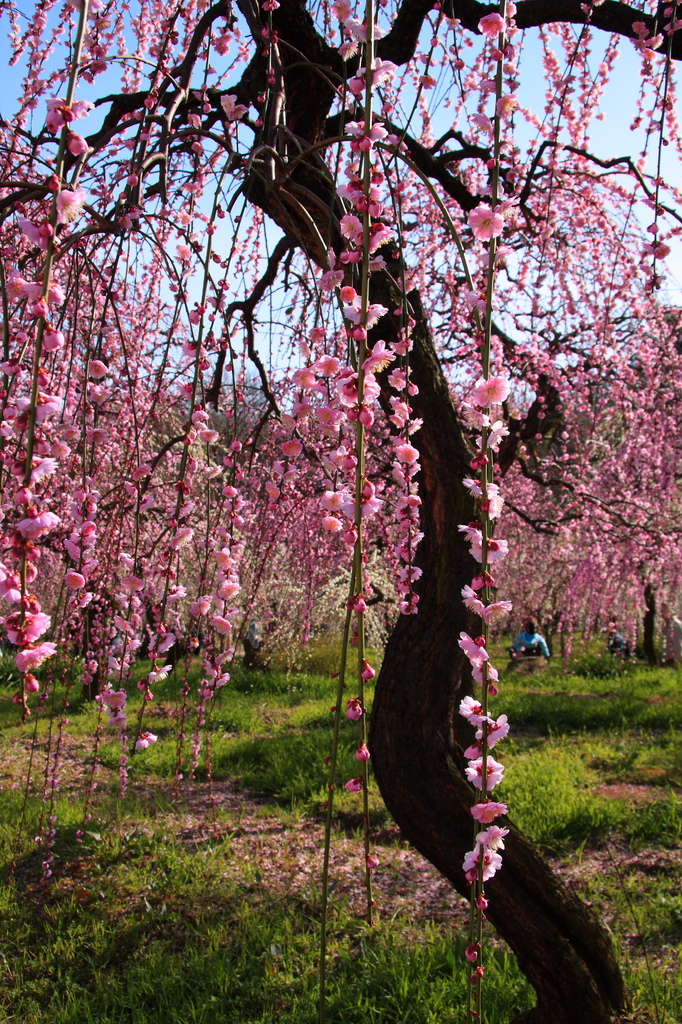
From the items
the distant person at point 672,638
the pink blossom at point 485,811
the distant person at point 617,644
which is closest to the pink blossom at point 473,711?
the pink blossom at point 485,811

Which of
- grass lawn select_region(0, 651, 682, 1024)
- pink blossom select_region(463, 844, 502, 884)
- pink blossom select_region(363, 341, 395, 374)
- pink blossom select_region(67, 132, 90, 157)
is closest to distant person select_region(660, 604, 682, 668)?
grass lawn select_region(0, 651, 682, 1024)

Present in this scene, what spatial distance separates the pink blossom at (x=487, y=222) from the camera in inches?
42.4

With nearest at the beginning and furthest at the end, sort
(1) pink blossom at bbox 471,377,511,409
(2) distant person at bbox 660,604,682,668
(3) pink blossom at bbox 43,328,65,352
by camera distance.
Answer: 1. (3) pink blossom at bbox 43,328,65,352
2. (1) pink blossom at bbox 471,377,511,409
3. (2) distant person at bbox 660,604,682,668

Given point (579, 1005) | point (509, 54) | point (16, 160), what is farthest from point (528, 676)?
point (509, 54)

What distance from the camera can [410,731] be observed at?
8.57ft

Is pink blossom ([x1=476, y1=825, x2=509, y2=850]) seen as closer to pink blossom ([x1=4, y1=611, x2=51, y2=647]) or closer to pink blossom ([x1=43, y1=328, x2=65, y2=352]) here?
pink blossom ([x1=4, y1=611, x2=51, y2=647])

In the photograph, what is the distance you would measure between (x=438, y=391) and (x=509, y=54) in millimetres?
1642

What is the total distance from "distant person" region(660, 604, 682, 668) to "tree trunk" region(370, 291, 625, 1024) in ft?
28.0

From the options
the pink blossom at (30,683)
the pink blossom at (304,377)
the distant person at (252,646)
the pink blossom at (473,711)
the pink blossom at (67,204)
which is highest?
the pink blossom at (67,204)

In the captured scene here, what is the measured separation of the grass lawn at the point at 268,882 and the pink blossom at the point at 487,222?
2199 millimetres

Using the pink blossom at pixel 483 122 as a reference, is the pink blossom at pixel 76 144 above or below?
below

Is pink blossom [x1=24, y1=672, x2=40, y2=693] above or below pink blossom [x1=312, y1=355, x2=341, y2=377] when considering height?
below

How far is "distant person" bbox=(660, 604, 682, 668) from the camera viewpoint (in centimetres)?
1016

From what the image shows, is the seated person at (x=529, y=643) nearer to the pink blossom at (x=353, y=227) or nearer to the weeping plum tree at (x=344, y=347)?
the weeping plum tree at (x=344, y=347)
